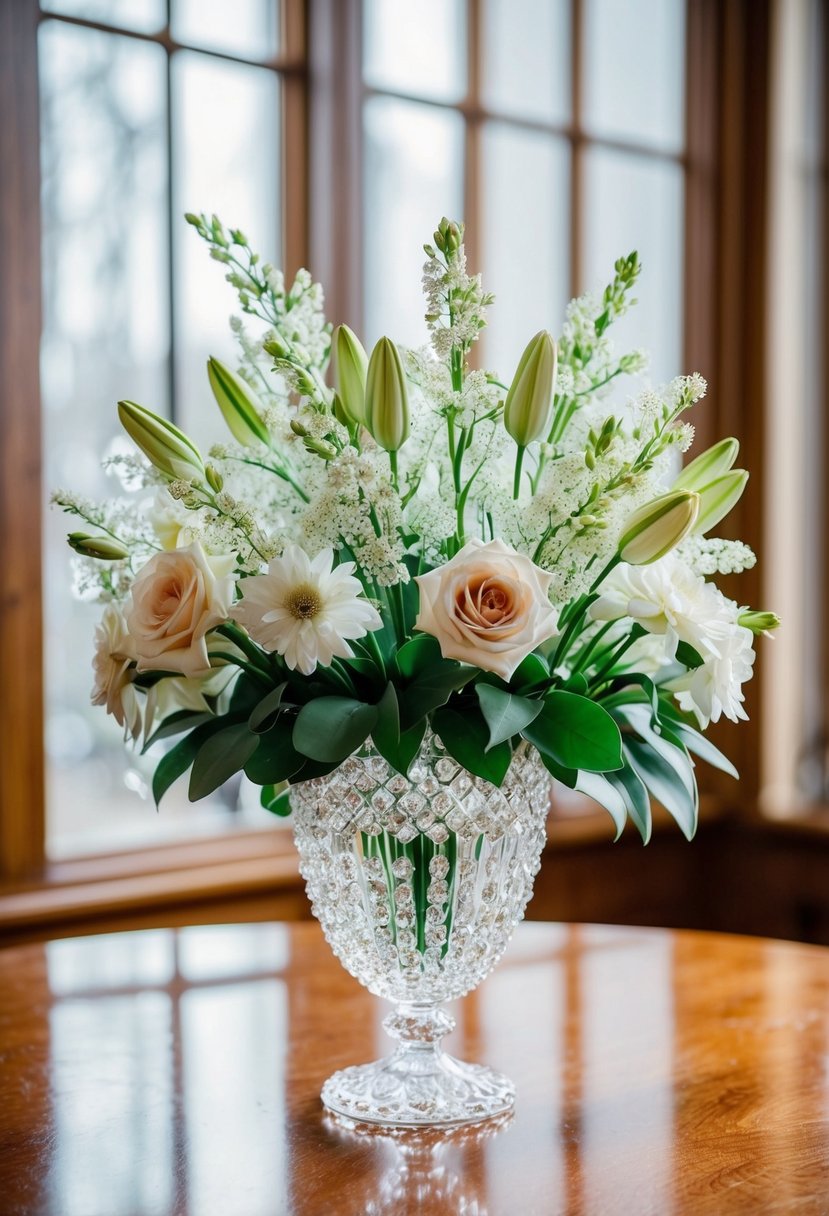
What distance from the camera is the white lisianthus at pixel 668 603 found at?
94 centimetres

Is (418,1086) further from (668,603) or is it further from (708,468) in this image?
(708,468)

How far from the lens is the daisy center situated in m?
0.90

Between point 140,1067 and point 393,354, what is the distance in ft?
2.13

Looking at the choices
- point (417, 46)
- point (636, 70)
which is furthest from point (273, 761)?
point (636, 70)

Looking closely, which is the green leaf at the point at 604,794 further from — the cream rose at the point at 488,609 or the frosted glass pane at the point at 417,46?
the frosted glass pane at the point at 417,46

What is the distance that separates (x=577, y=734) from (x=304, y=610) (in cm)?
21

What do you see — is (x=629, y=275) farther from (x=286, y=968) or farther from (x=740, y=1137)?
(x=286, y=968)

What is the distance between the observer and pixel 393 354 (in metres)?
0.91

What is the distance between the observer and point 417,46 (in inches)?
97.8

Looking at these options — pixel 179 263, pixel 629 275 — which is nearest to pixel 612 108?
pixel 179 263

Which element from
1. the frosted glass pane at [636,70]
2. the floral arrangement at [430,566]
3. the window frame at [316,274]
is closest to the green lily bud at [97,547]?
the floral arrangement at [430,566]

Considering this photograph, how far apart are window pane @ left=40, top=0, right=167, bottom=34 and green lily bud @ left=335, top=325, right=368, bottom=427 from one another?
143 cm

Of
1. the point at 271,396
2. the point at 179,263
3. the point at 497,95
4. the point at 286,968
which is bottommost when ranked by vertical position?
the point at 286,968

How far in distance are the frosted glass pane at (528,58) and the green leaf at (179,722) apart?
1897mm
